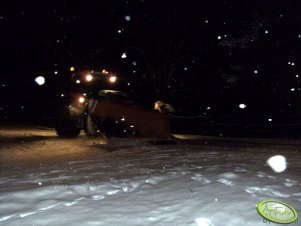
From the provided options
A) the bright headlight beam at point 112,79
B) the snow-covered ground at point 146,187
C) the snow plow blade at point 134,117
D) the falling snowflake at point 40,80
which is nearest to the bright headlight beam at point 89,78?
the bright headlight beam at point 112,79

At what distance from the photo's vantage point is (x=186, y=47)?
2380 cm

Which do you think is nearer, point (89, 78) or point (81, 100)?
point (81, 100)

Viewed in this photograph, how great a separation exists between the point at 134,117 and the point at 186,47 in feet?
39.6

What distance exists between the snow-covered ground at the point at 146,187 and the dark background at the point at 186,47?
7.91 m

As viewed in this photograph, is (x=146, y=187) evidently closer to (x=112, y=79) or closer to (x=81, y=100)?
(x=81, y=100)

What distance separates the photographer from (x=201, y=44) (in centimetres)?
2380

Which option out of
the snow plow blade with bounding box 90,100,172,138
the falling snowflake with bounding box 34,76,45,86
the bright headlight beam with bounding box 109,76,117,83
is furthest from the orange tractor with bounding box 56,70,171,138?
the falling snowflake with bounding box 34,76,45,86

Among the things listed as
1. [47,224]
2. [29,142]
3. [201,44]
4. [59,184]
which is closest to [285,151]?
[59,184]

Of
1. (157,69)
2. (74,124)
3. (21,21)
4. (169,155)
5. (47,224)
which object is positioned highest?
(21,21)

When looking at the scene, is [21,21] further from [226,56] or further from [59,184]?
[59,184]

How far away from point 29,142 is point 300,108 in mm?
11478

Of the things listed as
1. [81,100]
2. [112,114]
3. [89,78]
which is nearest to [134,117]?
[112,114]

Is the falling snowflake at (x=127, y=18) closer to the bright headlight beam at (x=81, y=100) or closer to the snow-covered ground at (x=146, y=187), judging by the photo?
the bright headlight beam at (x=81, y=100)

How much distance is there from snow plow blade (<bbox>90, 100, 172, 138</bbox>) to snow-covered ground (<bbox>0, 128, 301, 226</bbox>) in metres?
2.71
